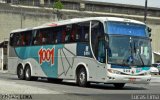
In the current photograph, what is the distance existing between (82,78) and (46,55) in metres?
4.74

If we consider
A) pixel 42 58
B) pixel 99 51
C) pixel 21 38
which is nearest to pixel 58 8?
pixel 21 38

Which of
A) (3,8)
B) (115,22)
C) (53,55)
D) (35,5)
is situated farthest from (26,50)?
(35,5)

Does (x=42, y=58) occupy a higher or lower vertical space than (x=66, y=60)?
lower

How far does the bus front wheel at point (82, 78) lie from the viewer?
24.9 meters

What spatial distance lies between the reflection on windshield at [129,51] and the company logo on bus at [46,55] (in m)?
6.04

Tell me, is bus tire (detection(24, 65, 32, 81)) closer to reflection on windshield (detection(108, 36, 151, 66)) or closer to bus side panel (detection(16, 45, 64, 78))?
bus side panel (detection(16, 45, 64, 78))

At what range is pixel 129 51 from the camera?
78.1 ft

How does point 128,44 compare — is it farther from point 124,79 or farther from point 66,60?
point 66,60

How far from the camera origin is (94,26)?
963 inches

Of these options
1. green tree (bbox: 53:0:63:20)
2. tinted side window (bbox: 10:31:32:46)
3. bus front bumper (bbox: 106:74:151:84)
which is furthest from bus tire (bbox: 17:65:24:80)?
green tree (bbox: 53:0:63:20)

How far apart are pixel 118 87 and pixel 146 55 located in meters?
2.62

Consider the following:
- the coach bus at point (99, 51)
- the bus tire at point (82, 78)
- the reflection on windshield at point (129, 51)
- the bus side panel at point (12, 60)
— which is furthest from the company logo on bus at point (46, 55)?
the reflection on windshield at point (129, 51)

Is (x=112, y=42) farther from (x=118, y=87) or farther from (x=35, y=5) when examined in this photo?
(x=35, y=5)

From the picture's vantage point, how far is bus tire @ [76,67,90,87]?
2494cm
